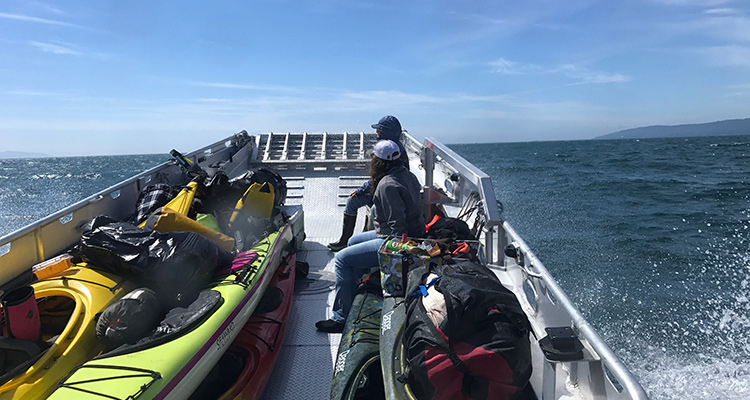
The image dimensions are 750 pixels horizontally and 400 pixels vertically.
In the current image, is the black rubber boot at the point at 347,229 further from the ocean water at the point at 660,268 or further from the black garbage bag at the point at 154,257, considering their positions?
the ocean water at the point at 660,268

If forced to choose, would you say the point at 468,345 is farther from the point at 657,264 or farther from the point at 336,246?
the point at 657,264

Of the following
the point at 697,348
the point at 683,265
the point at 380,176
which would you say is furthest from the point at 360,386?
the point at 683,265

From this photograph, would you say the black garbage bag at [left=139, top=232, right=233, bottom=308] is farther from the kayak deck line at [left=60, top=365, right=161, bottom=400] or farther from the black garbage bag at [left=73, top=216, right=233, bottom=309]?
the kayak deck line at [left=60, top=365, right=161, bottom=400]

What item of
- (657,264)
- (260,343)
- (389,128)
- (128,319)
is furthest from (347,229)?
(657,264)

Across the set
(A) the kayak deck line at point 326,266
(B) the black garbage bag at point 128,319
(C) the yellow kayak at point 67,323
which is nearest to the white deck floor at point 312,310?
(A) the kayak deck line at point 326,266

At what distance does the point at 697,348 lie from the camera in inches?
199

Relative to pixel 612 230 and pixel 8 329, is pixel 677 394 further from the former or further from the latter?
pixel 612 230

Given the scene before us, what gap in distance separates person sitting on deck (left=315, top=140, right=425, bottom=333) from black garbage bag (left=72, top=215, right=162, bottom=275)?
1426mm

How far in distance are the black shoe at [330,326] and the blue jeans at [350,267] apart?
3cm

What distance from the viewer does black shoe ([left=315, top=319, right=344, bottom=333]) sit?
138 inches

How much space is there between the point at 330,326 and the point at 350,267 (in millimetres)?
560

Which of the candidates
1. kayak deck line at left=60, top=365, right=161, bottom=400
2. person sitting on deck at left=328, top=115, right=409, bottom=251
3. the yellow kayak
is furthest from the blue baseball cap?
kayak deck line at left=60, top=365, right=161, bottom=400

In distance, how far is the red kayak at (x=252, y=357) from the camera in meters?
2.62

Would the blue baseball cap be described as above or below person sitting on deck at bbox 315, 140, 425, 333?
above
